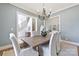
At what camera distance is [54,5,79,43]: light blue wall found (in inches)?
65.6

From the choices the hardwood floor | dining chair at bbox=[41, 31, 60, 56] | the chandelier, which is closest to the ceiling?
the chandelier

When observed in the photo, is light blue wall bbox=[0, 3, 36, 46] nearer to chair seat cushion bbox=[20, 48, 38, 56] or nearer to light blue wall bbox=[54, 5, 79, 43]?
chair seat cushion bbox=[20, 48, 38, 56]

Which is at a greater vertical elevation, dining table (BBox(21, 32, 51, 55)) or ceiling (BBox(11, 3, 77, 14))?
ceiling (BBox(11, 3, 77, 14))

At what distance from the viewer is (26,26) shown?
169cm

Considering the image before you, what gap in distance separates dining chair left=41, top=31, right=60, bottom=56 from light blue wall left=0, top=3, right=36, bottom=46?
1.93 ft

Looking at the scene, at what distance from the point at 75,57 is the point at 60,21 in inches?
25.5

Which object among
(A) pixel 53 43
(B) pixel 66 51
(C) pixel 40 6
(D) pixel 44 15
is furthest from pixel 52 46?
(C) pixel 40 6

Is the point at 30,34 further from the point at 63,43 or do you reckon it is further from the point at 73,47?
the point at 73,47

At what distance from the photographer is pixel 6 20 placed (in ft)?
5.45

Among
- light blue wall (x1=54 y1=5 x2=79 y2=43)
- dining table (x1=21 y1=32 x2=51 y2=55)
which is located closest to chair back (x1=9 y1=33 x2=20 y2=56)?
dining table (x1=21 y1=32 x2=51 y2=55)

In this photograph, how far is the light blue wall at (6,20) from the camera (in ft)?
5.40

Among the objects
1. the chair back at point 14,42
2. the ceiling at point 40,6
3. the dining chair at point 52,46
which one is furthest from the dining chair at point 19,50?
the ceiling at point 40,6

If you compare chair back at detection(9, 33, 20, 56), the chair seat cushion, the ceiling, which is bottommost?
the chair seat cushion

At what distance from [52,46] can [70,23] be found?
0.49 meters
